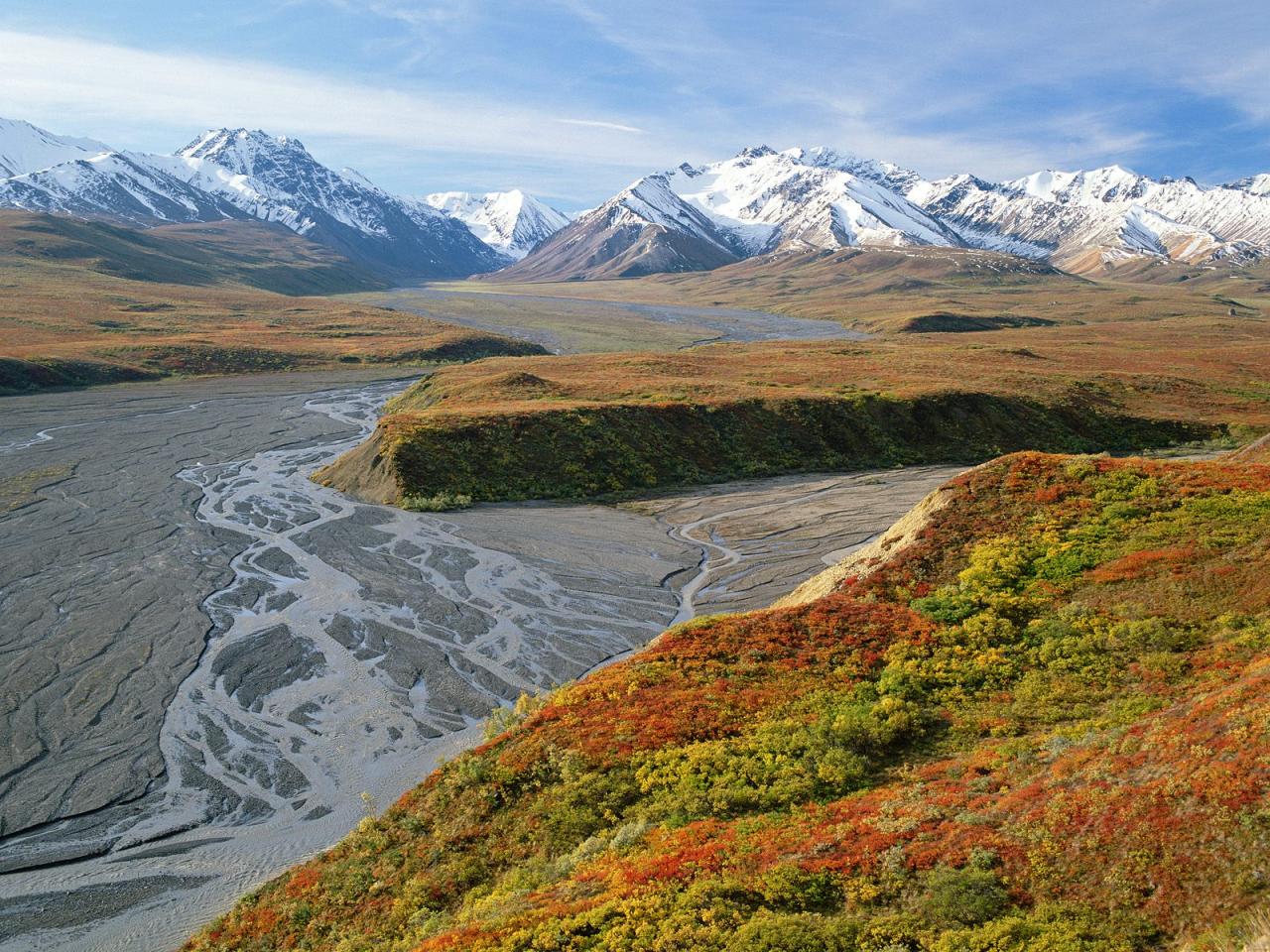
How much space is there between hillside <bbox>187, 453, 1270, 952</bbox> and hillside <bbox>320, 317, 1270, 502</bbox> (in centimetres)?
4039

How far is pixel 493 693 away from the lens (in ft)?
112

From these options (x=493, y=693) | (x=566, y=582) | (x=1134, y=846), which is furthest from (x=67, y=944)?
(x=566, y=582)

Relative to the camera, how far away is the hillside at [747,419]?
225 ft

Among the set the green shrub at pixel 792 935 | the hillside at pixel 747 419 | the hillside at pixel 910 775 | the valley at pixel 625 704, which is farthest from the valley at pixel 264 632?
the green shrub at pixel 792 935

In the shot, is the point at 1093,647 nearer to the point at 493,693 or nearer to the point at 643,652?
the point at 643,652

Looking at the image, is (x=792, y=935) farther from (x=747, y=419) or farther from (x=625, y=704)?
(x=747, y=419)

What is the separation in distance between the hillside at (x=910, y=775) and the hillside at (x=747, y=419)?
4039cm

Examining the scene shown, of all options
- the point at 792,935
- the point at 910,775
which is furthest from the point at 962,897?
the point at 910,775

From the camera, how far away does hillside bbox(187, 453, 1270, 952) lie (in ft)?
43.6

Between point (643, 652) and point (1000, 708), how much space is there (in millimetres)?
11266

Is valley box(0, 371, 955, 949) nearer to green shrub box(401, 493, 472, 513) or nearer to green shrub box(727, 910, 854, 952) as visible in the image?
green shrub box(401, 493, 472, 513)

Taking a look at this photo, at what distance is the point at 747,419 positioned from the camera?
260ft

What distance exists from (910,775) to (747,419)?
6167 centimetres

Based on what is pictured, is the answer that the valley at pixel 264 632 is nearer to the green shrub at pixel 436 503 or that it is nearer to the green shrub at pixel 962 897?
the green shrub at pixel 436 503
